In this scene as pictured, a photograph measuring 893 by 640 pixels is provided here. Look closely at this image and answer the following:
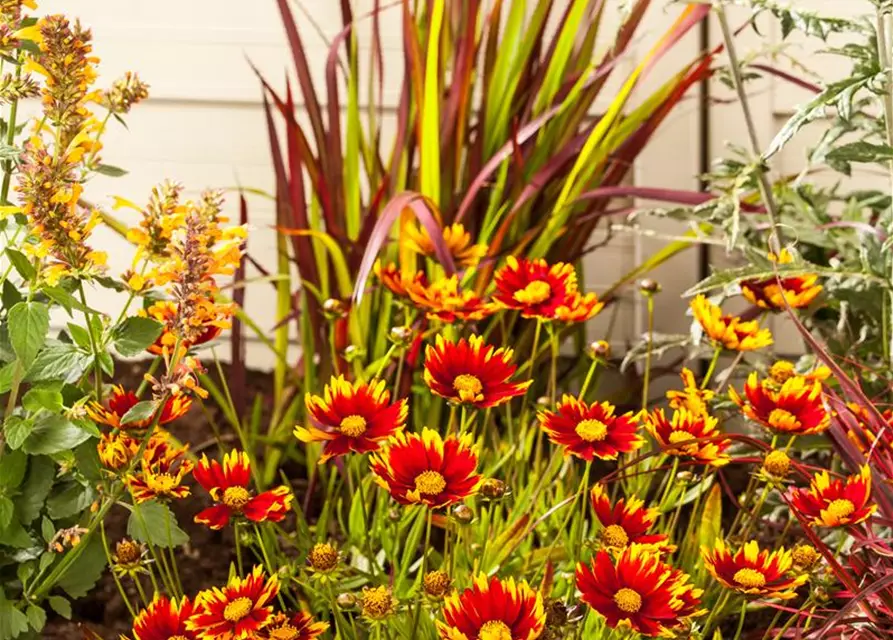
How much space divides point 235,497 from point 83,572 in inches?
11.4

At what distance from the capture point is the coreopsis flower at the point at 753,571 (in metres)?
0.75

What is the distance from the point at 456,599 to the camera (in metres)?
0.69

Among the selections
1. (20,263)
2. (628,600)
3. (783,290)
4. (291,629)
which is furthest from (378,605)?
(783,290)

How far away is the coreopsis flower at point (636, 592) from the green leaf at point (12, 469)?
0.48 m

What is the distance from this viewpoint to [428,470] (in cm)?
73

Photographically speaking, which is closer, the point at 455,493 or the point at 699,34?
the point at 455,493

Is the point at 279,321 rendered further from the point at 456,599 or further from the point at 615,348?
the point at 456,599

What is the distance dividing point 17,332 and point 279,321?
734 mm

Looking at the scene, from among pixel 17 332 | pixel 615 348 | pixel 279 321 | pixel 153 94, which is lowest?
pixel 615 348

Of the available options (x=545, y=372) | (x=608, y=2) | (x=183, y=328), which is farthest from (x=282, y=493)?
(x=608, y=2)

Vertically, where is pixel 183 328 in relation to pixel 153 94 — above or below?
below

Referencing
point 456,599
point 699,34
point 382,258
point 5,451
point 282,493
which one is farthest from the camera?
point 699,34

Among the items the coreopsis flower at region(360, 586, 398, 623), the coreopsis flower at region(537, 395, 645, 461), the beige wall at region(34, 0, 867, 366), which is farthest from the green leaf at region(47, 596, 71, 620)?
the beige wall at region(34, 0, 867, 366)

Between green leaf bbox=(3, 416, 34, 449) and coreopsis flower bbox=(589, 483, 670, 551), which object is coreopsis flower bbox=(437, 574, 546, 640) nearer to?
coreopsis flower bbox=(589, 483, 670, 551)
